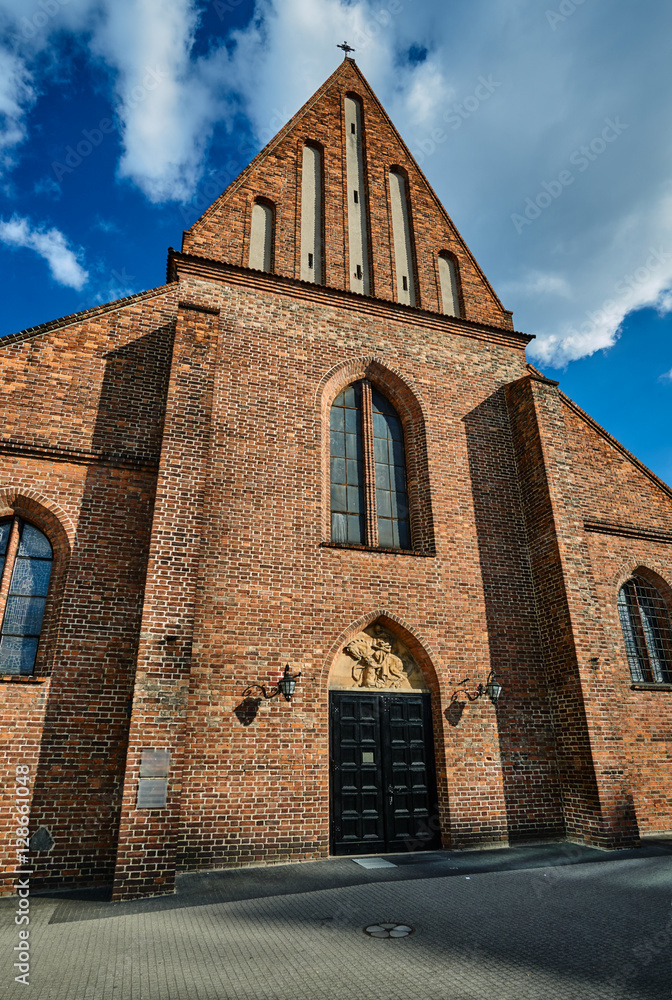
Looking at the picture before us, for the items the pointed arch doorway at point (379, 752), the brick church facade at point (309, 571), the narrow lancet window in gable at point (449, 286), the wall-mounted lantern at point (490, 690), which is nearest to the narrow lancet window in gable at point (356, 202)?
the brick church facade at point (309, 571)

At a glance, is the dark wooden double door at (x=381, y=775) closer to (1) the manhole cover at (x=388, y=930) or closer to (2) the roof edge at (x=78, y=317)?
(1) the manhole cover at (x=388, y=930)

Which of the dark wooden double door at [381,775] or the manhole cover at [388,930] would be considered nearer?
the manhole cover at [388,930]

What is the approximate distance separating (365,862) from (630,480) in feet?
29.5

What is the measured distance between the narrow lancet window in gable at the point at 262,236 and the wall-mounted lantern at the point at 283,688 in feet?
23.8

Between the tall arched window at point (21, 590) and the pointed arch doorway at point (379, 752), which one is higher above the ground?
the tall arched window at point (21, 590)

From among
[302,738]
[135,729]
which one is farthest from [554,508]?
[135,729]

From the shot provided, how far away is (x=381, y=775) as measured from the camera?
8195 millimetres

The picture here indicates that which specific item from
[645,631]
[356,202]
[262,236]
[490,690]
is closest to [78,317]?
[262,236]

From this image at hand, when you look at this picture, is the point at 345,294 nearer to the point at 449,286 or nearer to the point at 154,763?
the point at 449,286

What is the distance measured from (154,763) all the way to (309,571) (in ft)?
11.0

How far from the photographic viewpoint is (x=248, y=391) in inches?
370

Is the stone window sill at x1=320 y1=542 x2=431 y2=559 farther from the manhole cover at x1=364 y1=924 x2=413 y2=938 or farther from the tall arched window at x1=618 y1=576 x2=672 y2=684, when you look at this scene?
the manhole cover at x1=364 y1=924 x2=413 y2=938

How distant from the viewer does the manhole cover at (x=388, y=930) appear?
15.8 feet

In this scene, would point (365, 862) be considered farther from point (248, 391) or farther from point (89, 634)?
point (248, 391)
